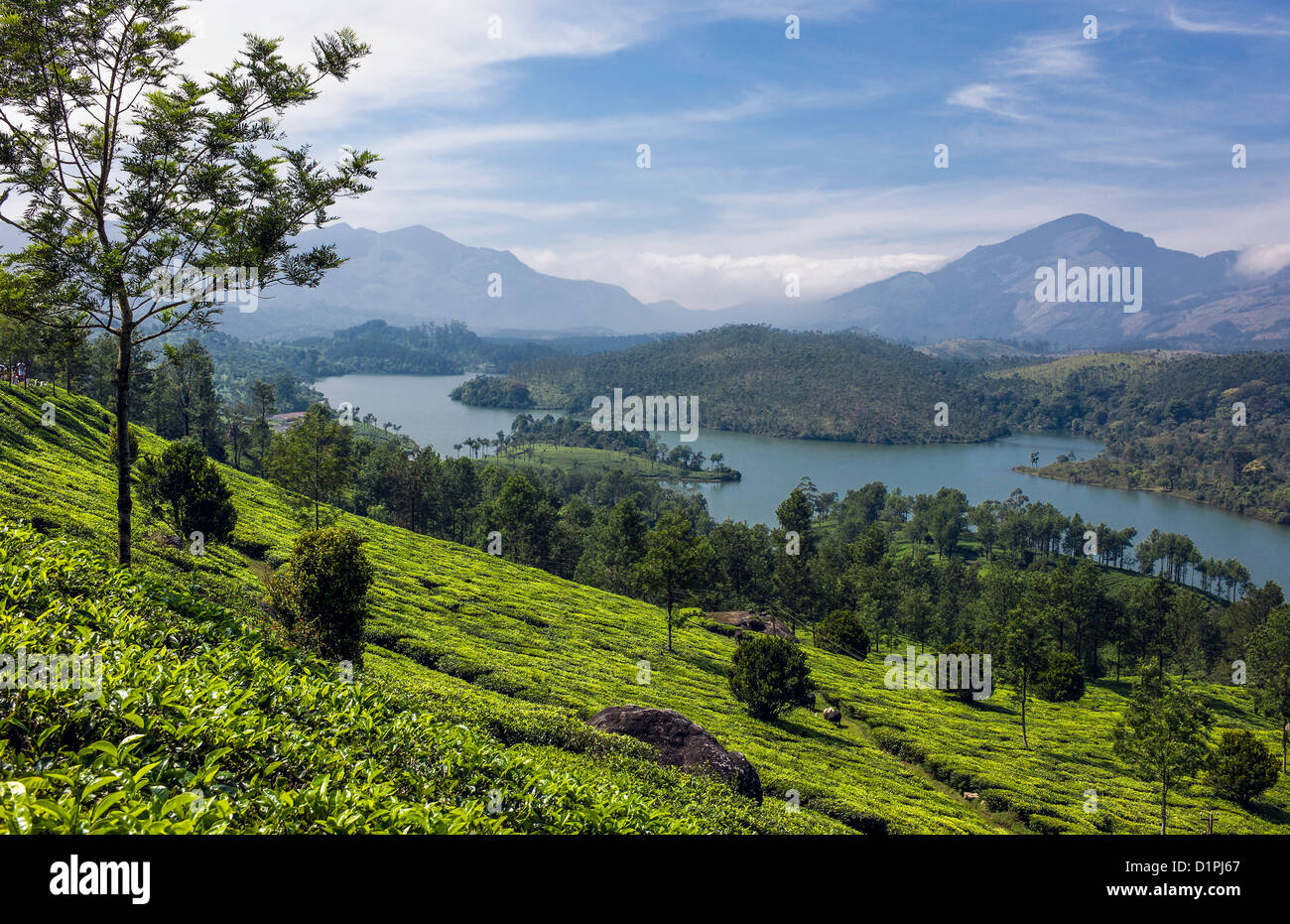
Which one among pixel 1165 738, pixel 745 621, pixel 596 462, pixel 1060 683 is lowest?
pixel 1060 683

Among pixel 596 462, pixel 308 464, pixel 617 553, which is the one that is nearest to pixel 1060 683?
pixel 617 553

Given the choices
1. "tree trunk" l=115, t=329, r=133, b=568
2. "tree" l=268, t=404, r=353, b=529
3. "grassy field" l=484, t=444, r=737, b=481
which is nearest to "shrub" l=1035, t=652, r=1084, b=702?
"tree" l=268, t=404, r=353, b=529

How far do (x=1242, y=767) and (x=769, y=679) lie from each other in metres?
25.7

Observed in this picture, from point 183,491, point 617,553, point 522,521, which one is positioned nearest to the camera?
point 183,491

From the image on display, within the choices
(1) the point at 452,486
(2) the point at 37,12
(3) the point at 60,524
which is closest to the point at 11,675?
(2) the point at 37,12

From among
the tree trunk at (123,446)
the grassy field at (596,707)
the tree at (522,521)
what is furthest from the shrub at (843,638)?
the tree trunk at (123,446)

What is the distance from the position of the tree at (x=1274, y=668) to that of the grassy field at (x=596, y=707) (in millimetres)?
4752

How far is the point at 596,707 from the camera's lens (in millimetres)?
22688

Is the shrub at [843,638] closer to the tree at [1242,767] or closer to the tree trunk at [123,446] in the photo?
the tree at [1242,767]

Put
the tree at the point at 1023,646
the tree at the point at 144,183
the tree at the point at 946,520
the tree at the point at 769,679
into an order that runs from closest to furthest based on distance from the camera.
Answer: the tree at the point at 144,183, the tree at the point at 769,679, the tree at the point at 1023,646, the tree at the point at 946,520

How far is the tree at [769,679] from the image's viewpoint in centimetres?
3120

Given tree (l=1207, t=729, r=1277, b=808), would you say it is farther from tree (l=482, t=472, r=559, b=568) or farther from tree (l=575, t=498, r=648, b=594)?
tree (l=482, t=472, r=559, b=568)

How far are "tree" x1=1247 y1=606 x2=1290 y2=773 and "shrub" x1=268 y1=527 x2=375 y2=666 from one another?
177 feet

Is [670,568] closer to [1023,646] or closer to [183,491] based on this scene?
[1023,646]
